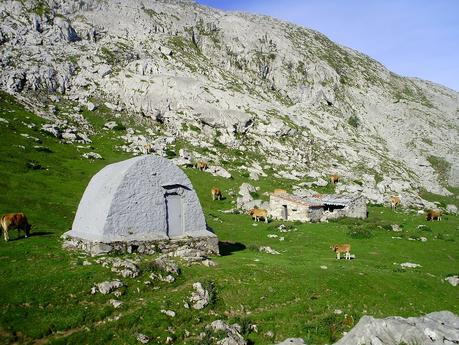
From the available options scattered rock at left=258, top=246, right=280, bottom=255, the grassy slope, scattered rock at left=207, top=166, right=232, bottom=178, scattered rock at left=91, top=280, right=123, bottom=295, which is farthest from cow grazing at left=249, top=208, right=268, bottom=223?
scattered rock at left=91, top=280, right=123, bottom=295

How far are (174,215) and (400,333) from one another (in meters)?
21.3

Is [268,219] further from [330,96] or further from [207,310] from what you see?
[330,96]

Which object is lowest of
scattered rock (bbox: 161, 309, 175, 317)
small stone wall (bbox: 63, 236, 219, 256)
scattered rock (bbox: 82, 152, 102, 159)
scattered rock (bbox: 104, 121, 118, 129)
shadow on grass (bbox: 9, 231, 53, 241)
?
scattered rock (bbox: 161, 309, 175, 317)

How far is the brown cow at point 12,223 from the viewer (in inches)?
1182

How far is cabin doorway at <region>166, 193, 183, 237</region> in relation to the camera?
3316cm

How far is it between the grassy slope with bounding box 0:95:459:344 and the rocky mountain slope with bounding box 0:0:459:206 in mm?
31658

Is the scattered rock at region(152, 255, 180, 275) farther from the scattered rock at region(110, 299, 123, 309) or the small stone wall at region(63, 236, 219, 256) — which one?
the scattered rock at region(110, 299, 123, 309)

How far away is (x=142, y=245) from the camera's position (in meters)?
30.0

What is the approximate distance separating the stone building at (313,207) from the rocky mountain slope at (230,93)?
1545 cm

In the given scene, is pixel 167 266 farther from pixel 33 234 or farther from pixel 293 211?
pixel 293 211

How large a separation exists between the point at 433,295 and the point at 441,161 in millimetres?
88153

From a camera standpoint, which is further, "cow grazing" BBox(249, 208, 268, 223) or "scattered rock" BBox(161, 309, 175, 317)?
"cow grazing" BBox(249, 208, 268, 223)

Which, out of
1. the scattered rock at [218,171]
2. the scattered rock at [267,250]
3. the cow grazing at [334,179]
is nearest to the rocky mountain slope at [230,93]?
the cow grazing at [334,179]

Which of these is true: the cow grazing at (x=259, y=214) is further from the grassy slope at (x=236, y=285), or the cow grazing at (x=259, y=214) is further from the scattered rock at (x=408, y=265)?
the scattered rock at (x=408, y=265)
